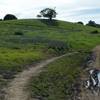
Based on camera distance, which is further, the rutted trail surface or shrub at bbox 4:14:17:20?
shrub at bbox 4:14:17:20

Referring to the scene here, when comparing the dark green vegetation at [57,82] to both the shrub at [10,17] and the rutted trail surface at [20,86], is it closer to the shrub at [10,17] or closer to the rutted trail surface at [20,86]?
the rutted trail surface at [20,86]

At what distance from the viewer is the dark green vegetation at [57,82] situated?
28.8 metres

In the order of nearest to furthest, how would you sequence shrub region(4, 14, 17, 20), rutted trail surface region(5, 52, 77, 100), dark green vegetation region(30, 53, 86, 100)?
rutted trail surface region(5, 52, 77, 100) < dark green vegetation region(30, 53, 86, 100) < shrub region(4, 14, 17, 20)

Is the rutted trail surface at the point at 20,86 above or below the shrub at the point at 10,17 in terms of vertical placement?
below

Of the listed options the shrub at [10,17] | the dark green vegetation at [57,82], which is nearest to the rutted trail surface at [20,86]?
the dark green vegetation at [57,82]

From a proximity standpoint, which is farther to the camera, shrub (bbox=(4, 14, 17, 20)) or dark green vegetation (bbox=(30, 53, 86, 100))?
shrub (bbox=(4, 14, 17, 20))

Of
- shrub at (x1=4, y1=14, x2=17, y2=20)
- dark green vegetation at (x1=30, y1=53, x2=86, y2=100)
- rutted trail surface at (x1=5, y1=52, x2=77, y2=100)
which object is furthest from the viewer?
shrub at (x1=4, y1=14, x2=17, y2=20)

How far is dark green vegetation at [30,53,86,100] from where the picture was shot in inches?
1133

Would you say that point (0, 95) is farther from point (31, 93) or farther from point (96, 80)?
point (96, 80)

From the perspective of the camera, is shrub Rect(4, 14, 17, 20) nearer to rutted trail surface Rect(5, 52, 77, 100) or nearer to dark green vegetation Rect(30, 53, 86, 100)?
dark green vegetation Rect(30, 53, 86, 100)

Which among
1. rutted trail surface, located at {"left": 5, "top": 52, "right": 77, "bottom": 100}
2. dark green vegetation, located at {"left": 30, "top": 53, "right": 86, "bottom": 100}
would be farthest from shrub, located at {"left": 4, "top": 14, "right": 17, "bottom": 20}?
rutted trail surface, located at {"left": 5, "top": 52, "right": 77, "bottom": 100}

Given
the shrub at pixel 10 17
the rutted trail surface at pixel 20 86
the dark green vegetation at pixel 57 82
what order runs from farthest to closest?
the shrub at pixel 10 17, the dark green vegetation at pixel 57 82, the rutted trail surface at pixel 20 86

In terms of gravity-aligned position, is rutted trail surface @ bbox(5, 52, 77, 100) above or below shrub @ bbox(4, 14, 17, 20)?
below

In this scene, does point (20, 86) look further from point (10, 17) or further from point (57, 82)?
point (10, 17)
